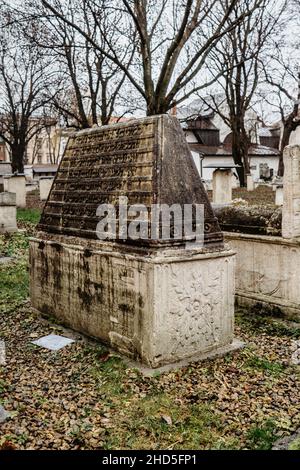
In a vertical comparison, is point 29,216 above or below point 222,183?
below

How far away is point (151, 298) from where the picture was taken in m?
4.81

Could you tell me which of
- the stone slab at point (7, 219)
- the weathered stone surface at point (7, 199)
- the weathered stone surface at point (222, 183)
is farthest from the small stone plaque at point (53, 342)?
the weathered stone surface at point (222, 183)

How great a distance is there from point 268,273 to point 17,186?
635 inches

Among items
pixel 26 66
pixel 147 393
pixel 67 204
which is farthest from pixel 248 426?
pixel 26 66

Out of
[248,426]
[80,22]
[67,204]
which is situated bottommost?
[248,426]

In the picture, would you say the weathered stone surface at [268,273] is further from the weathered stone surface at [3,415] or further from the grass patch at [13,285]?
the weathered stone surface at [3,415]

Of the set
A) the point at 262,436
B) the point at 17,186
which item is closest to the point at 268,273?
the point at 262,436

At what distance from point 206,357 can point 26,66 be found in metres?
25.3

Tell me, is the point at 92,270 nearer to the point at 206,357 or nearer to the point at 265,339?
the point at 206,357

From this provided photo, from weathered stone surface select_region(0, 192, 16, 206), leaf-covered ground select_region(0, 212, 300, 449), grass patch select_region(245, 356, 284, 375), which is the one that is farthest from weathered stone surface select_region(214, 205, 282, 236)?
weathered stone surface select_region(0, 192, 16, 206)

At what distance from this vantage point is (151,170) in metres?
5.08

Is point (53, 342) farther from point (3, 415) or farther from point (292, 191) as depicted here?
point (292, 191)

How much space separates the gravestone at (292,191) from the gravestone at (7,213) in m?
9.65

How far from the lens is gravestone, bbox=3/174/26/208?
68.1 ft
